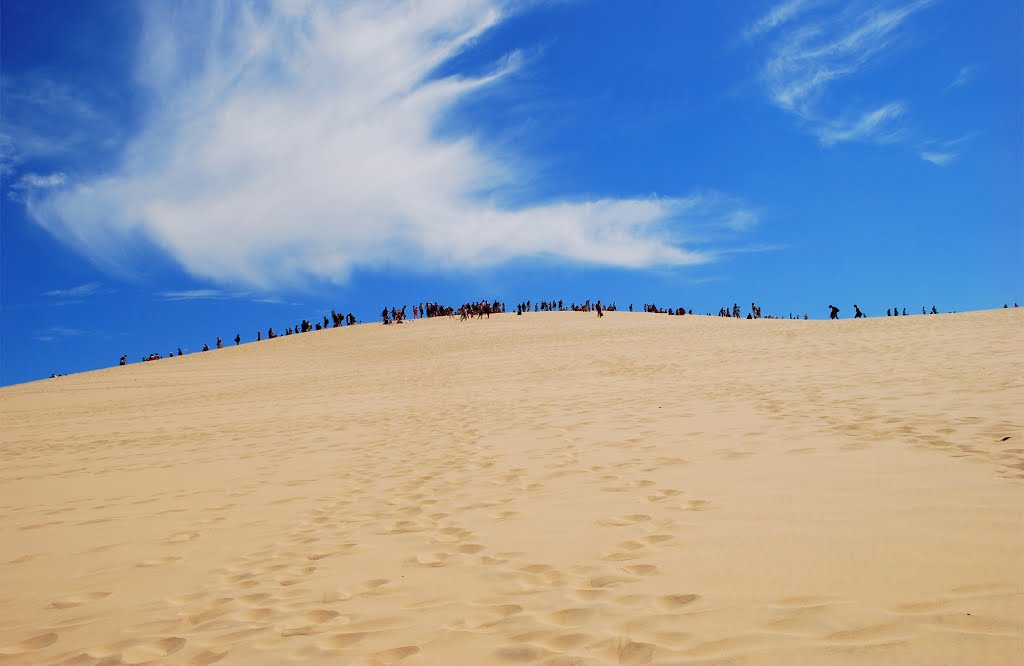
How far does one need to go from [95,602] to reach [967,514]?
6.67 m

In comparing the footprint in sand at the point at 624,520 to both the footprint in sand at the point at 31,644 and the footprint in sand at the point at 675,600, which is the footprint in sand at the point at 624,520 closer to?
the footprint in sand at the point at 675,600

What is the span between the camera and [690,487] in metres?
5.77

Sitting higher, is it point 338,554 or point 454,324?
point 454,324

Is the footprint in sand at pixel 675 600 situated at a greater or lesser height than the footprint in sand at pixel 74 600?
lesser

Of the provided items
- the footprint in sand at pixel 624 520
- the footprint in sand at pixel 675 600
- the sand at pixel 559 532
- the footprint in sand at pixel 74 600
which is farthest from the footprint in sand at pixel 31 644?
the footprint in sand at pixel 624 520

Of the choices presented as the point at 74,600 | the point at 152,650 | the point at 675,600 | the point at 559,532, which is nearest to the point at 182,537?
the point at 74,600

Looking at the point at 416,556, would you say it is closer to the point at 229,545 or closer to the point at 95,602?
the point at 229,545

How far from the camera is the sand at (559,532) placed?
3.02 m

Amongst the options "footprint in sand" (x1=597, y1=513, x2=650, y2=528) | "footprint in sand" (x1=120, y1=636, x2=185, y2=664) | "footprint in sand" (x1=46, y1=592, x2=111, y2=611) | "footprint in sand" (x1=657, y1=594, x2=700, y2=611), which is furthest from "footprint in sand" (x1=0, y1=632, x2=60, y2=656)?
"footprint in sand" (x1=597, y1=513, x2=650, y2=528)

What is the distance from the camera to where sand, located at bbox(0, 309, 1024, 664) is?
302 centimetres

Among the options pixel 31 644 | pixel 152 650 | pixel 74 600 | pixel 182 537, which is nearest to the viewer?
pixel 152 650

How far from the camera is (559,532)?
4867 millimetres

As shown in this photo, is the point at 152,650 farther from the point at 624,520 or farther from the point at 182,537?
the point at 624,520

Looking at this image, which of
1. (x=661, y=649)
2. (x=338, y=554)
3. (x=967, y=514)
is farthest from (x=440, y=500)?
(x=967, y=514)
